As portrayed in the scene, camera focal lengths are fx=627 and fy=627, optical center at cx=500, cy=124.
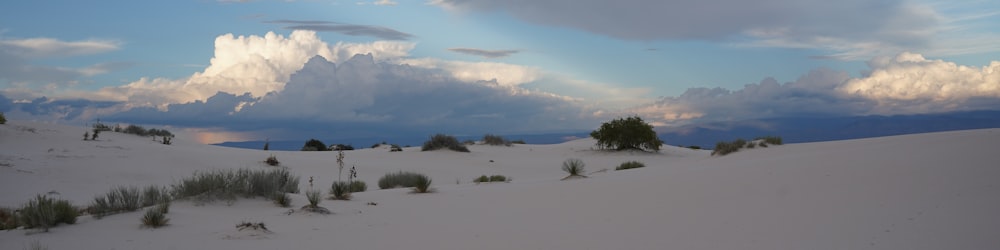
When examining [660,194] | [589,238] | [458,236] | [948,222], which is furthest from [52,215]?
[948,222]

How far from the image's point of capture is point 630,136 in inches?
1186

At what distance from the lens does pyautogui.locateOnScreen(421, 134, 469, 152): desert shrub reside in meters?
27.6

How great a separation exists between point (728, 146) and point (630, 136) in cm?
1128

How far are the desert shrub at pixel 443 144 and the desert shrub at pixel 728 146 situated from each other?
1167cm

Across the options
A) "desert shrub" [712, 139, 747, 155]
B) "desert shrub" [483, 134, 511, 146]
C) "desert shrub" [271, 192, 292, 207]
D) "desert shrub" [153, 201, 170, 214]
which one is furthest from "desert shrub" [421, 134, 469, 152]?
"desert shrub" [153, 201, 170, 214]

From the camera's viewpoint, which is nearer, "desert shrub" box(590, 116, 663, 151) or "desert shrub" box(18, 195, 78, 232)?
"desert shrub" box(18, 195, 78, 232)

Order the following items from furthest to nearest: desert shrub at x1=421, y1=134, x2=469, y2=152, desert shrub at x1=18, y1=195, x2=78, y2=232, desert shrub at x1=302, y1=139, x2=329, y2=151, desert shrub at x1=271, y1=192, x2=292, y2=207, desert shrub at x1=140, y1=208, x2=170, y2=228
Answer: desert shrub at x1=302, y1=139, x2=329, y2=151
desert shrub at x1=421, y1=134, x2=469, y2=152
desert shrub at x1=271, y1=192, x2=292, y2=207
desert shrub at x1=140, y1=208, x2=170, y2=228
desert shrub at x1=18, y1=195, x2=78, y2=232

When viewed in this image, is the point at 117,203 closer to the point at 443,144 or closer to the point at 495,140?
the point at 443,144

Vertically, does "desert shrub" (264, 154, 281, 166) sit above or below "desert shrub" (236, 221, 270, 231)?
above

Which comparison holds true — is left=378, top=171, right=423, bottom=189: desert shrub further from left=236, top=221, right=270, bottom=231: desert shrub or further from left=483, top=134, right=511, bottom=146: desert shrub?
left=483, top=134, right=511, bottom=146: desert shrub

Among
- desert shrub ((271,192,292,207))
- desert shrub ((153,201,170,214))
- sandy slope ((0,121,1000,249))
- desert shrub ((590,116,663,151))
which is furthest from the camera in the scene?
desert shrub ((590,116,663,151))

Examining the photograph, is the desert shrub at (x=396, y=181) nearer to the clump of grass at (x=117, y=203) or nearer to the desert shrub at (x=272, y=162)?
the desert shrub at (x=272, y=162)

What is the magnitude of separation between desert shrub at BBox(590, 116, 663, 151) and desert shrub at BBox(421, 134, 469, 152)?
732 cm

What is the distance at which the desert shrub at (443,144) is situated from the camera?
27594mm
